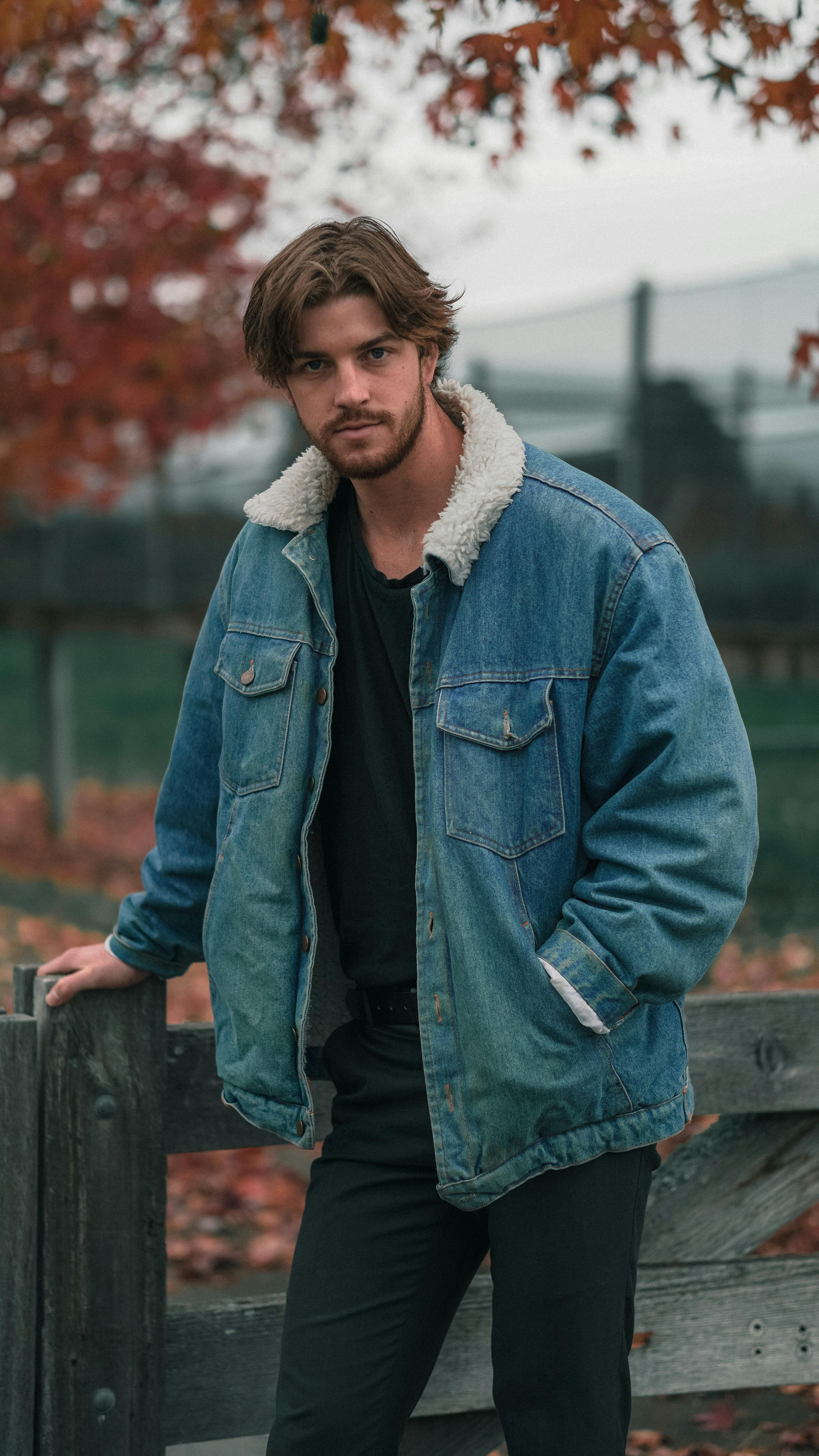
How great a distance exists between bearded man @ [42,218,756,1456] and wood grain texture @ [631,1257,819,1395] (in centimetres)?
63

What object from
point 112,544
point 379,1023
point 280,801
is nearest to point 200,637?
point 280,801

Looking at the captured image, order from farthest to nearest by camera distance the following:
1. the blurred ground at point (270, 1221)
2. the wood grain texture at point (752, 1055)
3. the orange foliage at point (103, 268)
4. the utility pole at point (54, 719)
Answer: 1. the utility pole at point (54, 719)
2. the orange foliage at point (103, 268)
3. the blurred ground at point (270, 1221)
4. the wood grain texture at point (752, 1055)

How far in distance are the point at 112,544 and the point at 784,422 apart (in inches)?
414

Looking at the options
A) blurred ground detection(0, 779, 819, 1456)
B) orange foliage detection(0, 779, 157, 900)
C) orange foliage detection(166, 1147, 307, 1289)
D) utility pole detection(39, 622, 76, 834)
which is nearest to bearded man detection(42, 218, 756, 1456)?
blurred ground detection(0, 779, 819, 1456)

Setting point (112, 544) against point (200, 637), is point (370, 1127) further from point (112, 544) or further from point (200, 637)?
point (112, 544)

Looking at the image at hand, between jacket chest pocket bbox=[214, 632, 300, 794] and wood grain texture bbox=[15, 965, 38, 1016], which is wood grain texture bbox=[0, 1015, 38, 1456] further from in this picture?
jacket chest pocket bbox=[214, 632, 300, 794]

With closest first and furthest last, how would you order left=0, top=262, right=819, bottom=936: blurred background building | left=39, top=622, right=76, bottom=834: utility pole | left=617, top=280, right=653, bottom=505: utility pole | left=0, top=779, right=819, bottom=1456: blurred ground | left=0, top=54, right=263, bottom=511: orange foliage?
left=0, top=779, right=819, bottom=1456: blurred ground → left=0, top=54, right=263, bottom=511: orange foliage → left=0, top=262, right=819, bottom=936: blurred background building → left=617, top=280, right=653, bottom=505: utility pole → left=39, top=622, right=76, bottom=834: utility pole

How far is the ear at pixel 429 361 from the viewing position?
2539 mm

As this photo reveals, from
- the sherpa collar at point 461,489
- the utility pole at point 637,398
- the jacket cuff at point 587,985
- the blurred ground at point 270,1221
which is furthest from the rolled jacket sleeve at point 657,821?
the utility pole at point 637,398

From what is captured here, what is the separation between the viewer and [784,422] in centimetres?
823

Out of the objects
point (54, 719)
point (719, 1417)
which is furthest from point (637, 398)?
point (719, 1417)

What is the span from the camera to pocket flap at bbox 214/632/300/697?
2.47 m

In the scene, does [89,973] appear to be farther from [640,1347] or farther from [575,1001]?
[640,1347]

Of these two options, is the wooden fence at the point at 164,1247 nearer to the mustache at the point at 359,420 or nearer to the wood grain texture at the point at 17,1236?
the wood grain texture at the point at 17,1236
